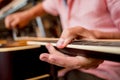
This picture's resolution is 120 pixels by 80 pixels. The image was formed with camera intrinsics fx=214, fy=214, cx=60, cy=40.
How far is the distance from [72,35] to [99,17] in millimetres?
257

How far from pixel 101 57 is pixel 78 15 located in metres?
0.45

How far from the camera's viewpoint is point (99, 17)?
0.75 m

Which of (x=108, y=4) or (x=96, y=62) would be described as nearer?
(x=96, y=62)

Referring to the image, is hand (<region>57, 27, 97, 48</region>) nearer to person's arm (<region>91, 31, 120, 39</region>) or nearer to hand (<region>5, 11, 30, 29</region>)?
person's arm (<region>91, 31, 120, 39</region>)

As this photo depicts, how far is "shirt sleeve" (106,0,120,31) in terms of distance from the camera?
2.23 ft

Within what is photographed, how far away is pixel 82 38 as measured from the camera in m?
0.58

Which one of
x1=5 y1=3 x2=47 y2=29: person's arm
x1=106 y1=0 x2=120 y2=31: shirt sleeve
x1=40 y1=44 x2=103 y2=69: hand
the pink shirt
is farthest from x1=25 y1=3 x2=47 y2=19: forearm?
x1=40 y1=44 x2=103 y2=69: hand

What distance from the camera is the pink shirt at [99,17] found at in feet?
2.26

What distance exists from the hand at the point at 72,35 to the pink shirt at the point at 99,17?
0.52 feet

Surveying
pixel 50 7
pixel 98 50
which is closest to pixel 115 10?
pixel 98 50

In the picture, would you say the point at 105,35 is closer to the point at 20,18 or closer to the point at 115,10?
the point at 115,10

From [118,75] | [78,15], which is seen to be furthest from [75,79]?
[78,15]

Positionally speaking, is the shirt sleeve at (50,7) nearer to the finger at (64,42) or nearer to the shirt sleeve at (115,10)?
the shirt sleeve at (115,10)

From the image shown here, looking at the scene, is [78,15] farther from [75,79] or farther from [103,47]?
[103,47]
